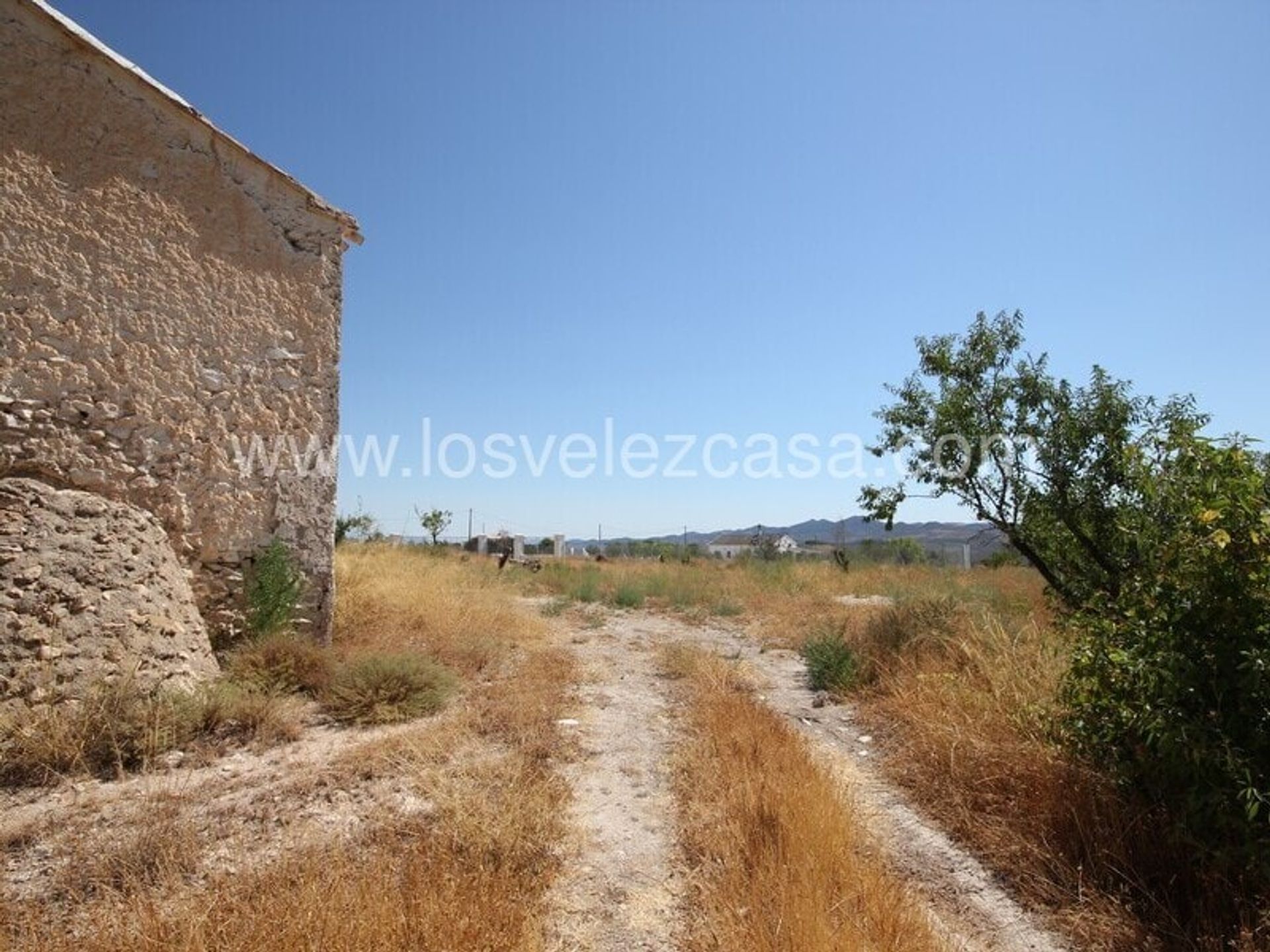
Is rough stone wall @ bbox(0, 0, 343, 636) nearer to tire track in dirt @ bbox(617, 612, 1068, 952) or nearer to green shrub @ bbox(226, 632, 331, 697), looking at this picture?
green shrub @ bbox(226, 632, 331, 697)

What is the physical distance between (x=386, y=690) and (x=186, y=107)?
554 centimetres

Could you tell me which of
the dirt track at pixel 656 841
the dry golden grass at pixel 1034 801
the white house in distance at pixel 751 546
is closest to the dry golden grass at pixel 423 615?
the dirt track at pixel 656 841

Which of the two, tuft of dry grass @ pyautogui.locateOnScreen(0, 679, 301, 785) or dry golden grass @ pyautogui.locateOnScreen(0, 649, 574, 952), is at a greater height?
tuft of dry grass @ pyautogui.locateOnScreen(0, 679, 301, 785)

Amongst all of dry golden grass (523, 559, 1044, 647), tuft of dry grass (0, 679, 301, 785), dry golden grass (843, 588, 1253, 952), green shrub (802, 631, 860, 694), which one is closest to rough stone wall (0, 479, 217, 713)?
tuft of dry grass (0, 679, 301, 785)

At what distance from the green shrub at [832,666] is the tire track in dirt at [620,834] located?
171cm

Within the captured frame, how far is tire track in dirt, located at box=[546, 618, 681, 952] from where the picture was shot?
102 inches

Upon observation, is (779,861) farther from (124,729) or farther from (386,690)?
(124,729)

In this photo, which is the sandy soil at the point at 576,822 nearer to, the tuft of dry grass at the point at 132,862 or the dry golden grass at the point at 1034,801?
the tuft of dry grass at the point at 132,862

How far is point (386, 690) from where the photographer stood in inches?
208

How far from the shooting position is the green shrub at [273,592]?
242 inches

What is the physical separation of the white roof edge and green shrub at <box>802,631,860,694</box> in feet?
21.9

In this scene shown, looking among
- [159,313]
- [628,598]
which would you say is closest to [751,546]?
[628,598]

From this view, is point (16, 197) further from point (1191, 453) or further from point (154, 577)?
point (1191, 453)

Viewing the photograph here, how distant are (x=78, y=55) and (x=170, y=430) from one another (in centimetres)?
324
